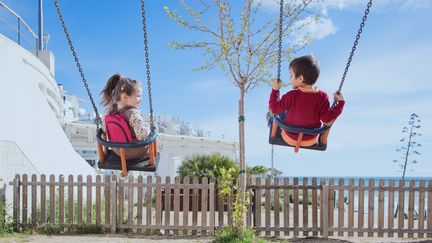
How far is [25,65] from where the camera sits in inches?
456

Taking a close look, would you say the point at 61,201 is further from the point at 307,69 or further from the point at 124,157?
the point at 307,69

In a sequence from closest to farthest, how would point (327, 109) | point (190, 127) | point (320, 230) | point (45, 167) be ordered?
point (327, 109), point (320, 230), point (45, 167), point (190, 127)

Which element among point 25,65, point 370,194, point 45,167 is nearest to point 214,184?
point 370,194

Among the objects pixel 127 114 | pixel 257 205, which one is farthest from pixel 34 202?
pixel 127 114

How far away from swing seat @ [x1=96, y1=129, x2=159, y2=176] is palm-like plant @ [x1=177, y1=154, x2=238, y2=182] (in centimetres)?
1023

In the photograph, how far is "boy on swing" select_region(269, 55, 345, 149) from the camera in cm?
396

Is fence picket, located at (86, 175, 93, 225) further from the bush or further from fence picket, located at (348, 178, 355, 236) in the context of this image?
fence picket, located at (348, 178, 355, 236)

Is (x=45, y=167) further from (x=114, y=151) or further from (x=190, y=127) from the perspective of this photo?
(x=190, y=127)

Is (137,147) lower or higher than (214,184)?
higher

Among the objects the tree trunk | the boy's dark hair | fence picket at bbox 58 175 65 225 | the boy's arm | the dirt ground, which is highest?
the boy's dark hair

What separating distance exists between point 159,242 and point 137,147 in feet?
17.2

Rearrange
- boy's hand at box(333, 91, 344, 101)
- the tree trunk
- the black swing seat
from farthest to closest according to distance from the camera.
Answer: the tree trunk < the black swing seat < boy's hand at box(333, 91, 344, 101)

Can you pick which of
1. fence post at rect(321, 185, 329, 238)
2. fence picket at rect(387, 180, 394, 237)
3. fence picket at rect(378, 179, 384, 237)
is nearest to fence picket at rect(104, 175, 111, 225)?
fence post at rect(321, 185, 329, 238)

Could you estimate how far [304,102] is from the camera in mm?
3953
